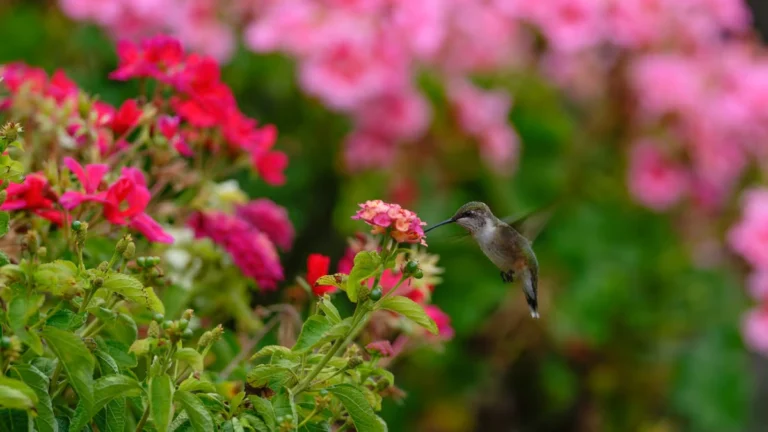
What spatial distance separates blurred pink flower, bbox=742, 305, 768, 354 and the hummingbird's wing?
159 centimetres

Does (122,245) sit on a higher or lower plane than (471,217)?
higher

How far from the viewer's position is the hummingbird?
3.96 feet

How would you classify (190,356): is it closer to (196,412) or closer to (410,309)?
(196,412)

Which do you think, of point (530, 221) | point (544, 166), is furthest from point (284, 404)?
point (544, 166)

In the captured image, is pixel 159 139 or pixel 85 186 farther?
pixel 159 139

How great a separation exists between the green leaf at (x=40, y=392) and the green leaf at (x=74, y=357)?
1.5 inches

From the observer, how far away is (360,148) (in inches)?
113

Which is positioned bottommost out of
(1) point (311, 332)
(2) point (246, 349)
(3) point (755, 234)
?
(3) point (755, 234)

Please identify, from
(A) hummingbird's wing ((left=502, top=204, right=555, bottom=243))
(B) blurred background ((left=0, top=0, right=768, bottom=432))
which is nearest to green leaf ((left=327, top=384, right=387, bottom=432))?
→ (A) hummingbird's wing ((left=502, top=204, right=555, bottom=243))

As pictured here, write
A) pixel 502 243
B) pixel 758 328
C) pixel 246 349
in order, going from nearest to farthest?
pixel 502 243
pixel 246 349
pixel 758 328

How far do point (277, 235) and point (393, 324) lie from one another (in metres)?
0.29

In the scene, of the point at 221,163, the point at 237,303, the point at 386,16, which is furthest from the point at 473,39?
the point at 237,303

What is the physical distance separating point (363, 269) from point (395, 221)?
0.05m

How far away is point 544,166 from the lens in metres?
3.22
